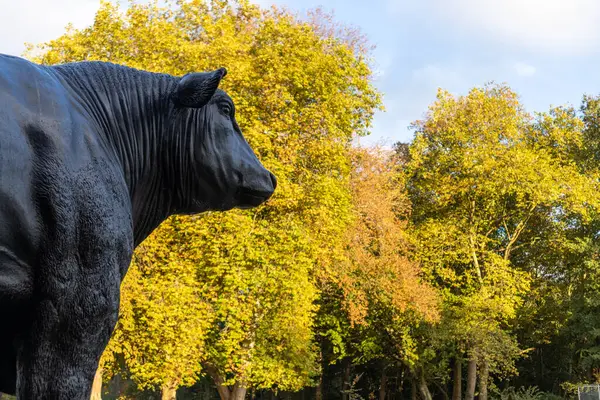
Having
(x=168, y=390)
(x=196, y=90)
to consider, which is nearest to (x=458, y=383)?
(x=168, y=390)

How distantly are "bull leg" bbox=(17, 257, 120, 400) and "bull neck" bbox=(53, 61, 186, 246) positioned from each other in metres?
0.68

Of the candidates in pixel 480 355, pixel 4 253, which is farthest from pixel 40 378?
pixel 480 355

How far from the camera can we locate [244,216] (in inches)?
934

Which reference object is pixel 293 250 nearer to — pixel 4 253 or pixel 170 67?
pixel 170 67

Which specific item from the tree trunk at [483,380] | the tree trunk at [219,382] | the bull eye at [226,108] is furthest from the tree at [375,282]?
the bull eye at [226,108]

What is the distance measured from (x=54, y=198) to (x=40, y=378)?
720mm

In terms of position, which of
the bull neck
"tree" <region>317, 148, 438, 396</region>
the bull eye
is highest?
"tree" <region>317, 148, 438, 396</region>

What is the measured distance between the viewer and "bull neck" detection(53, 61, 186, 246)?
369cm

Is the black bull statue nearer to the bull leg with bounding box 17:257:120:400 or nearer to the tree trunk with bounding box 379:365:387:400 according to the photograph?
the bull leg with bounding box 17:257:120:400

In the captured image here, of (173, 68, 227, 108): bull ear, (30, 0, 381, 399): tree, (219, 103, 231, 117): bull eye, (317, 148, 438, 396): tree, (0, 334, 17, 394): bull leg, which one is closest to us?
(0, 334, 17, 394): bull leg

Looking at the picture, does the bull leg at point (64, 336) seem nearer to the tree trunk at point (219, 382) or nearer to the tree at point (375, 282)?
the tree trunk at point (219, 382)

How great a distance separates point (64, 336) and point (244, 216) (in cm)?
2057

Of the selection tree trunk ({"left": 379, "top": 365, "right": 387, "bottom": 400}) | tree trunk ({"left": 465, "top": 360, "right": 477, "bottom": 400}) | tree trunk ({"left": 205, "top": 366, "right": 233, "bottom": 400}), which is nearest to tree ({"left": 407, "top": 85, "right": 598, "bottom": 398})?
tree trunk ({"left": 465, "top": 360, "right": 477, "bottom": 400})

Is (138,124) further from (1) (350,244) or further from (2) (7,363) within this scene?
(1) (350,244)
